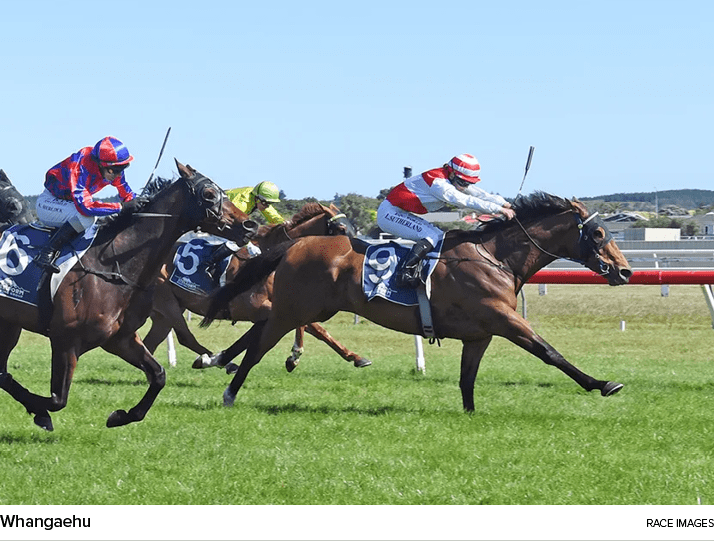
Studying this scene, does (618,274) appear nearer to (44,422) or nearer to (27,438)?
(44,422)

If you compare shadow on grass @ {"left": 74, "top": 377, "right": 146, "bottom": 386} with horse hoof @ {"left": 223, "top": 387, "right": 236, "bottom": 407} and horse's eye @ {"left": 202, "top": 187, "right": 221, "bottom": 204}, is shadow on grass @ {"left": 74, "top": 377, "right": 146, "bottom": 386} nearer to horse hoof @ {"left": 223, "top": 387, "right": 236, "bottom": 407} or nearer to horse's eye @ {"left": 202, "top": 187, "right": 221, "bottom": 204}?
horse hoof @ {"left": 223, "top": 387, "right": 236, "bottom": 407}

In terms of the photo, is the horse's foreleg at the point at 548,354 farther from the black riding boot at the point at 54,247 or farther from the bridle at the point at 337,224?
the black riding boot at the point at 54,247

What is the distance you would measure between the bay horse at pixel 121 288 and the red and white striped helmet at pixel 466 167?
6.62ft

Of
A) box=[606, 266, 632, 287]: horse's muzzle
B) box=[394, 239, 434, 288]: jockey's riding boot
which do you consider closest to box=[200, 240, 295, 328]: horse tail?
box=[394, 239, 434, 288]: jockey's riding boot

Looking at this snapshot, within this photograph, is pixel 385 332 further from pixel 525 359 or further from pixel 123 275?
pixel 123 275

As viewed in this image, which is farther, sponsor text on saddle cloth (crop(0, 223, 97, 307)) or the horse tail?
the horse tail

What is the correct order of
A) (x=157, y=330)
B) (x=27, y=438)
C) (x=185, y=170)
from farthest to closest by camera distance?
1. (x=157, y=330)
2. (x=185, y=170)
3. (x=27, y=438)

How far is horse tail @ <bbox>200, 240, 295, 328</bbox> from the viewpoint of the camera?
9.39 m

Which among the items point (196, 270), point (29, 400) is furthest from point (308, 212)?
point (29, 400)

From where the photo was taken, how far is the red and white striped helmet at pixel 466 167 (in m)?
8.61

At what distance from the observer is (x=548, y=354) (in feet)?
26.5

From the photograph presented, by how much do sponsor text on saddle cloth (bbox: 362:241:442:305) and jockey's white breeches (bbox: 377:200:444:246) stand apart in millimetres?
113

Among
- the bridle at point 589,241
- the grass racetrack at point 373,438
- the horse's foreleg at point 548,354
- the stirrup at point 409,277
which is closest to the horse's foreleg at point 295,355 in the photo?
the grass racetrack at point 373,438

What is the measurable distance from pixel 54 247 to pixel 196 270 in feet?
12.4
